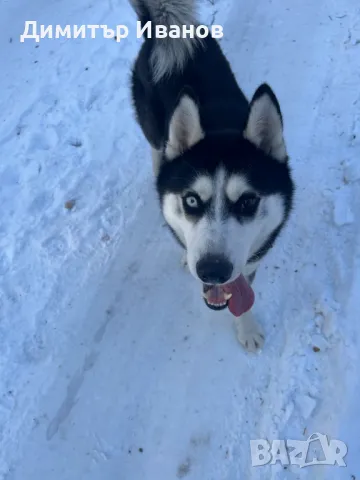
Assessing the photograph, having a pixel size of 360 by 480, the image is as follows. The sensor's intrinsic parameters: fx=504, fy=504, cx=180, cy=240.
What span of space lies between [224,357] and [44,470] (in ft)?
3.85

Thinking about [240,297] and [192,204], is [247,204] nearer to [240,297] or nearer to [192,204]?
[192,204]

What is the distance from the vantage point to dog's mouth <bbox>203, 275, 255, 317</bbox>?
263cm

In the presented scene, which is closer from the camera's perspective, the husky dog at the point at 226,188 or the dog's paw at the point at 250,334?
the husky dog at the point at 226,188

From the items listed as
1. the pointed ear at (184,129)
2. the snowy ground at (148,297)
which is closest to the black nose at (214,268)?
the pointed ear at (184,129)

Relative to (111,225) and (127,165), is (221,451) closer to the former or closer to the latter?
(111,225)

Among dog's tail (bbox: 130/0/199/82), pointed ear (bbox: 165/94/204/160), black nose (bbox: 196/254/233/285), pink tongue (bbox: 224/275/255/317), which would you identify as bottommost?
pink tongue (bbox: 224/275/255/317)

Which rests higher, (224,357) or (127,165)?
(127,165)

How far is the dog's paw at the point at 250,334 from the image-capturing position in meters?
2.97

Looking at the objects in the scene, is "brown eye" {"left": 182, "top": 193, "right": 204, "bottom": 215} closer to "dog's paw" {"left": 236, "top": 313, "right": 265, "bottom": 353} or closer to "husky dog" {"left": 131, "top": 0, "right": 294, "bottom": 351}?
"husky dog" {"left": 131, "top": 0, "right": 294, "bottom": 351}

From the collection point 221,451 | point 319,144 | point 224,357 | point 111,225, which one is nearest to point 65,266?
point 111,225

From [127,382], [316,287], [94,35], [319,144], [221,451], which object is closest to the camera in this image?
[221,451]

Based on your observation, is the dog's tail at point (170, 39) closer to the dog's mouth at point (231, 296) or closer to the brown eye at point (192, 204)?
the brown eye at point (192, 204)

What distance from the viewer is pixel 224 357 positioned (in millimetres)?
3018

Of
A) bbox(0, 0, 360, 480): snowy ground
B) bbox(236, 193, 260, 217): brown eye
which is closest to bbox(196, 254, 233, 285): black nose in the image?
bbox(236, 193, 260, 217): brown eye
